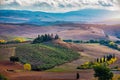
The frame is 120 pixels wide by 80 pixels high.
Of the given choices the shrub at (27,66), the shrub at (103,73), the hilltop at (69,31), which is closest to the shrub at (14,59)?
the shrub at (27,66)

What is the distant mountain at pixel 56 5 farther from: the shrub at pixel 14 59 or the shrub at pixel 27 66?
the shrub at pixel 27 66

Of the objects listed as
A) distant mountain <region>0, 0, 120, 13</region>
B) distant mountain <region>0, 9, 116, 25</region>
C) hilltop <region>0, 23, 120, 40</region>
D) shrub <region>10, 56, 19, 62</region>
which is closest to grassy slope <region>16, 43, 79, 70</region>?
shrub <region>10, 56, 19, 62</region>

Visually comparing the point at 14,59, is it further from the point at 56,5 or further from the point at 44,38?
the point at 56,5

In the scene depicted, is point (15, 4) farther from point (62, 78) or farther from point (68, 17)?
point (62, 78)

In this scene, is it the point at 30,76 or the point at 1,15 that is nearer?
the point at 30,76

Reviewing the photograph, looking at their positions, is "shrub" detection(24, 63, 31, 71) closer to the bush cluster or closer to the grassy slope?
the grassy slope

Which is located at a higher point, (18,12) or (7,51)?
(18,12)

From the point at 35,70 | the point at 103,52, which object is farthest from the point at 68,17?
the point at 35,70

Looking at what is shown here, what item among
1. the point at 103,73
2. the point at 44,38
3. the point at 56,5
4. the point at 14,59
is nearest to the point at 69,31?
the point at 56,5
